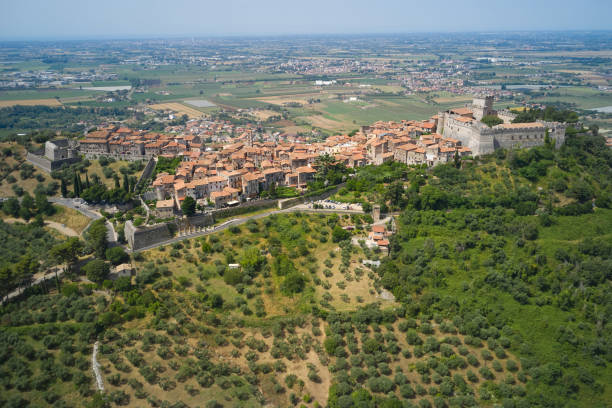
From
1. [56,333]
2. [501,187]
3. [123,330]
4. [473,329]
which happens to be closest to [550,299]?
[473,329]

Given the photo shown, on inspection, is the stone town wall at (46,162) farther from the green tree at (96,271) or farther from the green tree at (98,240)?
the green tree at (96,271)

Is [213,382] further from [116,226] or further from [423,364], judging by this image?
[116,226]

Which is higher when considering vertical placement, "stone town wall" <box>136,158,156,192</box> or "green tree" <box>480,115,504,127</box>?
"green tree" <box>480,115,504,127</box>

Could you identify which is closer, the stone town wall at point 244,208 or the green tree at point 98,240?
the green tree at point 98,240

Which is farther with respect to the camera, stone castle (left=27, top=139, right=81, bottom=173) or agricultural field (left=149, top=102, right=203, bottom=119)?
agricultural field (left=149, top=102, right=203, bottom=119)

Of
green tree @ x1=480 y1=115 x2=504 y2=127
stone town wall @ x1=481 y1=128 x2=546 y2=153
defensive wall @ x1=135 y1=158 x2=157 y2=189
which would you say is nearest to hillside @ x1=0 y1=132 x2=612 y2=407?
stone town wall @ x1=481 y1=128 x2=546 y2=153

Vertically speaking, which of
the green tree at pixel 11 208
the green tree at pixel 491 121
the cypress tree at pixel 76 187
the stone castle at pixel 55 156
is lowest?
the green tree at pixel 11 208

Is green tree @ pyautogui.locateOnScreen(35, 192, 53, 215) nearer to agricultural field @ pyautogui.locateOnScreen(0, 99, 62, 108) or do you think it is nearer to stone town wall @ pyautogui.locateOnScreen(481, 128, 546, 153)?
stone town wall @ pyautogui.locateOnScreen(481, 128, 546, 153)

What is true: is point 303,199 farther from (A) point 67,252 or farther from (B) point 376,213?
(A) point 67,252

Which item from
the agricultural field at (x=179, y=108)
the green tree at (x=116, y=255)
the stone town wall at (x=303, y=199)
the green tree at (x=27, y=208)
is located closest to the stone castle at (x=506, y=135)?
the stone town wall at (x=303, y=199)
